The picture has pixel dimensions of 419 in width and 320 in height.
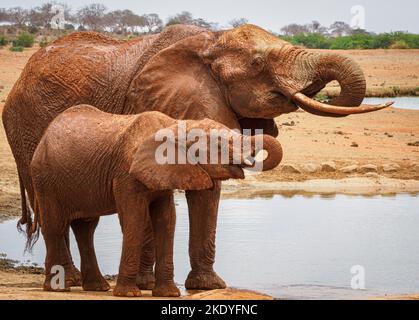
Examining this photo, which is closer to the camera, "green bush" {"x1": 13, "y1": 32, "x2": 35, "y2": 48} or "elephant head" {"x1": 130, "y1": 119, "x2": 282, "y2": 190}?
"elephant head" {"x1": 130, "y1": 119, "x2": 282, "y2": 190}

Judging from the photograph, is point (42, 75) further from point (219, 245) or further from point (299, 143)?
point (299, 143)

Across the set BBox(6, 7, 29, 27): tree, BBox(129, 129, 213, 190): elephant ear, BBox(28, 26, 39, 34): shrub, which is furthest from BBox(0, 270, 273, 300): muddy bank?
BBox(6, 7, 29, 27): tree

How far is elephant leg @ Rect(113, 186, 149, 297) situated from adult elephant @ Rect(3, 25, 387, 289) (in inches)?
29.1

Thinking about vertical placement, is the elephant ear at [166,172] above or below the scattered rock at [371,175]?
above

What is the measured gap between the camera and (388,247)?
12461 millimetres

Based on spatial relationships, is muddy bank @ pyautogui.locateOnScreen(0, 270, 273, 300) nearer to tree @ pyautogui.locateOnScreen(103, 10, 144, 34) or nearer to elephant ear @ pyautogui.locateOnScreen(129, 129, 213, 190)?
elephant ear @ pyautogui.locateOnScreen(129, 129, 213, 190)

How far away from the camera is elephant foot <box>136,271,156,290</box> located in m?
10.4

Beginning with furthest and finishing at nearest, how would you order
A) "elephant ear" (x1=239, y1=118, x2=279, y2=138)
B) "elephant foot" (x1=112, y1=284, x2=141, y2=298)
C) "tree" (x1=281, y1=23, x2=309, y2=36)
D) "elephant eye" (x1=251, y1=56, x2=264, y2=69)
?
"tree" (x1=281, y1=23, x2=309, y2=36)
"elephant ear" (x1=239, y1=118, x2=279, y2=138)
"elephant eye" (x1=251, y1=56, x2=264, y2=69)
"elephant foot" (x1=112, y1=284, x2=141, y2=298)

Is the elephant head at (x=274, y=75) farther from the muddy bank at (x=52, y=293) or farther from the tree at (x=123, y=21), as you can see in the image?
the tree at (x=123, y=21)

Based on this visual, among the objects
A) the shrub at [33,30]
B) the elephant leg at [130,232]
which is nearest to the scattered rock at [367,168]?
the elephant leg at [130,232]

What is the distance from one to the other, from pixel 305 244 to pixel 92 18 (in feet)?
142

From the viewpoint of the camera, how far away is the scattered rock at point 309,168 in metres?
17.4

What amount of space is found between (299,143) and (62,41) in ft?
26.0

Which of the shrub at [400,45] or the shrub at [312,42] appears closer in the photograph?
the shrub at [400,45]
